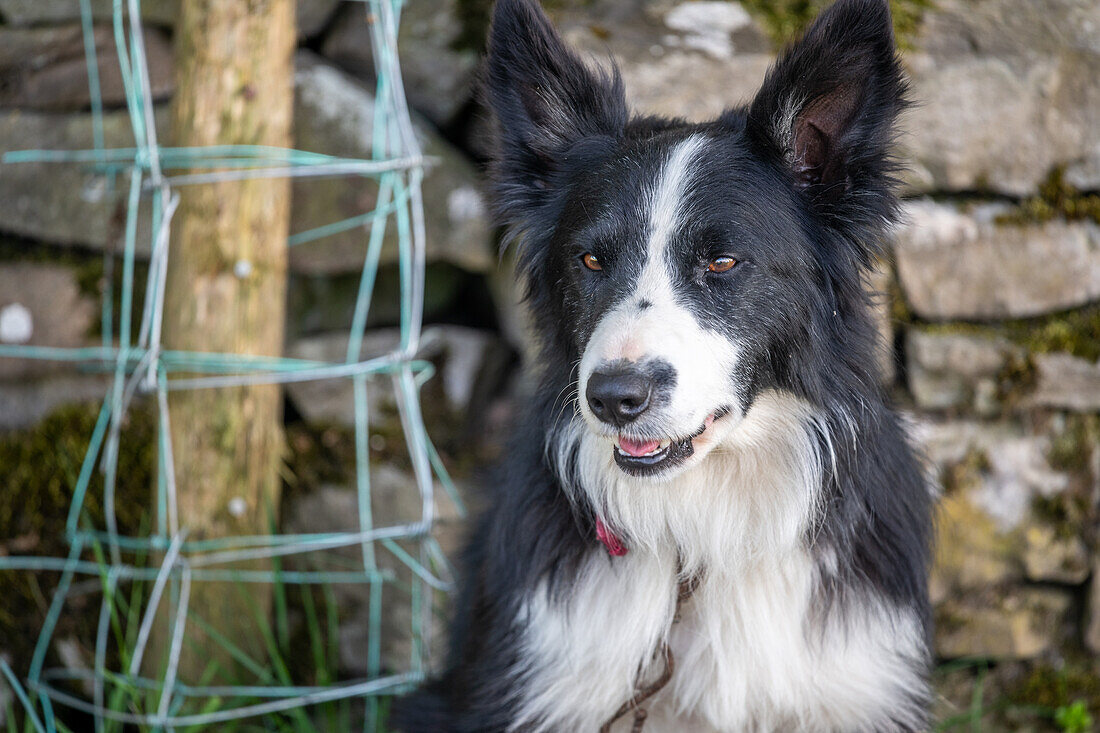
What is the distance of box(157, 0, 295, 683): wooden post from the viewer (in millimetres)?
2596

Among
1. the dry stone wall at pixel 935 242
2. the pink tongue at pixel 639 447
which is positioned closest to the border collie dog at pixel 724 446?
the pink tongue at pixel 639 447

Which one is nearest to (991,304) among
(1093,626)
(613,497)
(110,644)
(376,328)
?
(1093,626)

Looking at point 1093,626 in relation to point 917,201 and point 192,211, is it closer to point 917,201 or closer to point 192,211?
point 917,201

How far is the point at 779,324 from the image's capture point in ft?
6.62

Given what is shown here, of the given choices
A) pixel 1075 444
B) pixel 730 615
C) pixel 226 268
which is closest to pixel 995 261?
pixel 1075 444

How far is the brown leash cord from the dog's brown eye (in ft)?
2.27

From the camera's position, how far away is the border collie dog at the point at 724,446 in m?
1.98

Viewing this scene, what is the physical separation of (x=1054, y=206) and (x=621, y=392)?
1844 mm

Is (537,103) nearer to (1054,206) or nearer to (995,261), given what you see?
(995,261)

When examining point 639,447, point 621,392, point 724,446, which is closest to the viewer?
point 621,392

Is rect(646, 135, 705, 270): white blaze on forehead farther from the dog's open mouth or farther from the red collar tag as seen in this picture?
the red collar tag

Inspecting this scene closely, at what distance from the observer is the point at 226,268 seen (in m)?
2.65

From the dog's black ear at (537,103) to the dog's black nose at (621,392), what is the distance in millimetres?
660

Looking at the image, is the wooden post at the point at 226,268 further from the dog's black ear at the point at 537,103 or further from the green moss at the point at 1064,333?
the green moss at the point at 1064,333
